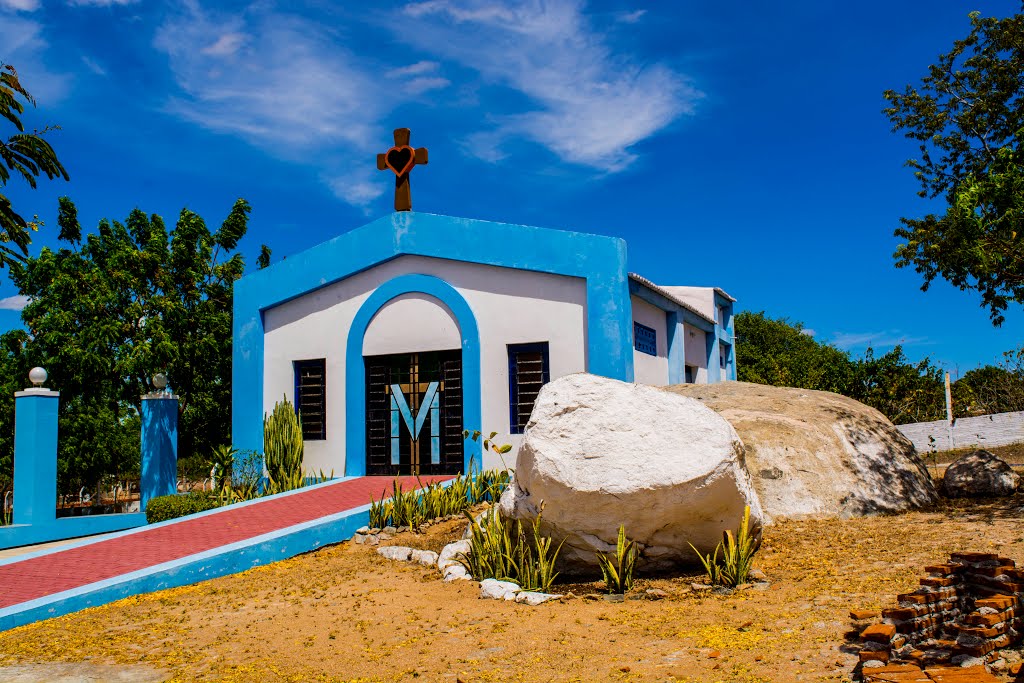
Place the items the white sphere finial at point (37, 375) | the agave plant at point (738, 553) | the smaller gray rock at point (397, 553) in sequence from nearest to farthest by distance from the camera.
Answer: the agave plant at point (738, 553) → the smaller gray rock at point (397, 553) → the white sphere finial at point (37, 375)

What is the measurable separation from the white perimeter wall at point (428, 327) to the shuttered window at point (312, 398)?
0.16 meters

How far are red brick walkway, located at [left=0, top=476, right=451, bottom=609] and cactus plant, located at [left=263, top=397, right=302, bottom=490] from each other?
1373mm

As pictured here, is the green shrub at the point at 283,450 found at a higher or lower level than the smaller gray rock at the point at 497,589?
higher

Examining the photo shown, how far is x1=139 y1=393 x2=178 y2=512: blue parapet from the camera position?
60.1 feet

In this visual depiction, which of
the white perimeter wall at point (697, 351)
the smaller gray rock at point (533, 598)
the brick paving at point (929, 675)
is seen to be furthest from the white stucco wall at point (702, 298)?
the brick paving at point (929, 675)

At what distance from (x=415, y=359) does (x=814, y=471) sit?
8.88m

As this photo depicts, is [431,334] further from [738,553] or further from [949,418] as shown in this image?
[949,418]

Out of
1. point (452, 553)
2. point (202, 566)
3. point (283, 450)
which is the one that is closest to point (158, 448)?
point (283, 450)

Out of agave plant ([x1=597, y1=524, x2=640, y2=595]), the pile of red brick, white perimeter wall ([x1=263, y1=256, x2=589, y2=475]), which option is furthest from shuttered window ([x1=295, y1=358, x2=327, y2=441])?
the pile of red brick

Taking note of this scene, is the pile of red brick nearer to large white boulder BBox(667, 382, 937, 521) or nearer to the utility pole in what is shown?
large white boulder BBox(667, 382, 937, 521)

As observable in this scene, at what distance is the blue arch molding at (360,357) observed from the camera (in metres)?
16.2

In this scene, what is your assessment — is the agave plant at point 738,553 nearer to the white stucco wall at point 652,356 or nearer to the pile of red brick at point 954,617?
the pile of red brick at point 954,617

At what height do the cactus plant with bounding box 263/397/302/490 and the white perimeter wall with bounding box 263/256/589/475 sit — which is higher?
the white perimeter wall with bounding box 263/256/589/475

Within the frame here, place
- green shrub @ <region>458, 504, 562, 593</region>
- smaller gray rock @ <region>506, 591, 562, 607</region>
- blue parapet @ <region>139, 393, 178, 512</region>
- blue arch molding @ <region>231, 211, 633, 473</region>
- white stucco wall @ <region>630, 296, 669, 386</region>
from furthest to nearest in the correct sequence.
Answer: blue parapet @ <region>139, 393, 178, 512</region>
white stucco wall @ <region>630, 296, 669, 386</region>
blue arch molding @ <region>231, 211, 633, 473</region>
green shrub @ <region>458, 504, 562, 593</region>
smaller gray rock @ <region>506, 591, 562, 607</region>
